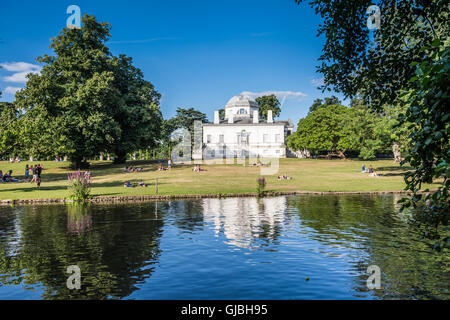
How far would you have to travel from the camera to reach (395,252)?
41.3 feet

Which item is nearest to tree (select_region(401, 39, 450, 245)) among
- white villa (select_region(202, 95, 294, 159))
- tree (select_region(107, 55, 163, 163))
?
tree (select_region(107, 55, 163, 163))

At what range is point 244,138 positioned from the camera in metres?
100

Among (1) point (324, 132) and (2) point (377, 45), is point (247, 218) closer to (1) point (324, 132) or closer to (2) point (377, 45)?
(2) point (377, 45)

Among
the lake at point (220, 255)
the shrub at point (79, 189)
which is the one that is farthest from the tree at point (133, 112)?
the lake at point (220, 255)

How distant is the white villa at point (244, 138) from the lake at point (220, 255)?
77.3 m

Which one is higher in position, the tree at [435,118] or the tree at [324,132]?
the tree at [324,132]

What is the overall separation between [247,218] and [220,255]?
7363 millimetres

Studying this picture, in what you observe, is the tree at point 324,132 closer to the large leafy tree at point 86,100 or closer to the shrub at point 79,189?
the large leafy tree at point 86,100

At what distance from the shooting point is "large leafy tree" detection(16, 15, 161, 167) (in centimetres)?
5115

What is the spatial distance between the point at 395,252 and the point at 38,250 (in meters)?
13.0

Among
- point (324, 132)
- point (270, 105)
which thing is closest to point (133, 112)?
point (324, 132)

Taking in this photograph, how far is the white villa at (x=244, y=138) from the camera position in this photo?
99438 mm
